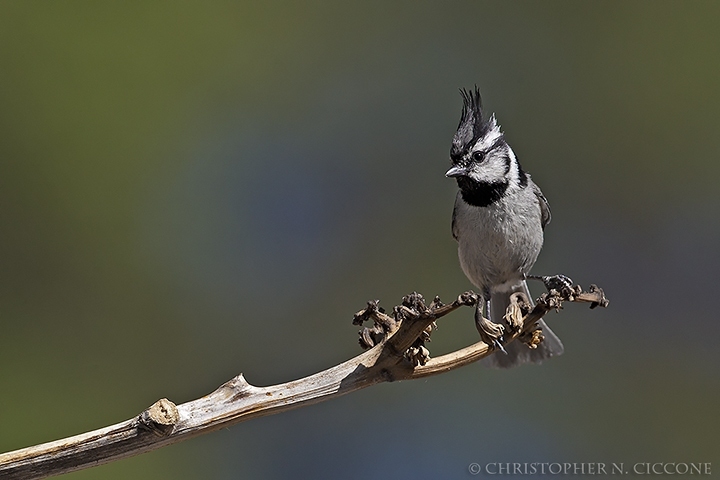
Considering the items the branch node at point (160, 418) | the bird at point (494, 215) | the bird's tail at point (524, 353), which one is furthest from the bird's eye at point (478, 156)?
the branch node at point (160, 418)

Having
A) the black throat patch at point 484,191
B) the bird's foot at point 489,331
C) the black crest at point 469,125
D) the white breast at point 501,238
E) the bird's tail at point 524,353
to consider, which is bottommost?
the bird's foot at point 489,331

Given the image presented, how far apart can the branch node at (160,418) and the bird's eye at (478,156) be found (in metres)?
1.22

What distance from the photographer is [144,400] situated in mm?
3102

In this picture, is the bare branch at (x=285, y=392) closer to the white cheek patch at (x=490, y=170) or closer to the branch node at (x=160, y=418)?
the branch node at (x=160, y=418)

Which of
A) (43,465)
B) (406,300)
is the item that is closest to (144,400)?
(43,465)

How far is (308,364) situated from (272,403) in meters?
1.73

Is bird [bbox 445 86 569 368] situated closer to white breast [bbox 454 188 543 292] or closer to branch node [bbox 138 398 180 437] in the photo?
white breast [bbox 454 188 543 292]

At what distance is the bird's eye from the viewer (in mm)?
2262

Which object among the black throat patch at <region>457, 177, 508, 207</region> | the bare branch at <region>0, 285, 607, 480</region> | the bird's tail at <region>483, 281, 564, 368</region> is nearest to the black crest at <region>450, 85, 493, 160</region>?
the black throat patch at <region>457, 177, 508, 207</region>

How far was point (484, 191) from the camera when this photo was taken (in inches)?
91.7

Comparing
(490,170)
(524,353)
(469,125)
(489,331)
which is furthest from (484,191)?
(489,331)

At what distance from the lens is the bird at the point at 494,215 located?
225 centimetres

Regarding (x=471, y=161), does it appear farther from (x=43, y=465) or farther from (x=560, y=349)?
(x=43, y=465)

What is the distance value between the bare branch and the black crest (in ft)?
2.31
